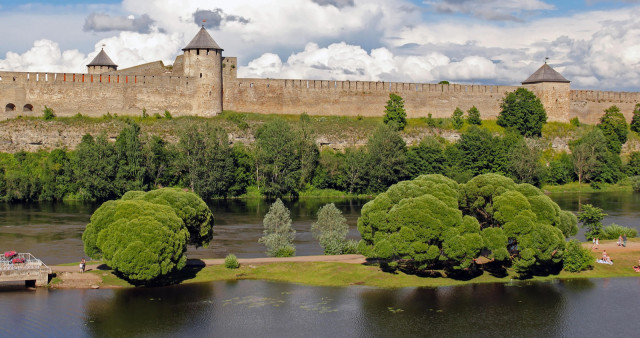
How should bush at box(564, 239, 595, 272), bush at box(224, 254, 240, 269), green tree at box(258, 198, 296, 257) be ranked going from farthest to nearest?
green tree at box(258, 198, 296, 257)
bush at box(564, 239, 595, 272)
bush at box(224, 254, 240, 269)

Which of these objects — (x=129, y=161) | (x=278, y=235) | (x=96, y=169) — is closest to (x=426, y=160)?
(x=129, y=161)

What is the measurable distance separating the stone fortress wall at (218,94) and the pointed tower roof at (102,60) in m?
0.51

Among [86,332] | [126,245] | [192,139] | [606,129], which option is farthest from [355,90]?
[86,332]

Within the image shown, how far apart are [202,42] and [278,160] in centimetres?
1060

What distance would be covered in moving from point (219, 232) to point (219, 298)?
1218 centimetres

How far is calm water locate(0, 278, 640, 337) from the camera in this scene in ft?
70.7

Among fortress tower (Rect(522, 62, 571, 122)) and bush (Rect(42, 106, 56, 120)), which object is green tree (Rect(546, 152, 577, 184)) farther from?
bush (Rect(42, 106, 56, 120))

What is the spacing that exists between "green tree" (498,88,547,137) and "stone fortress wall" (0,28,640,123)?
4.72ft

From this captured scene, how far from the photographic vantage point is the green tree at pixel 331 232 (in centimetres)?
3070

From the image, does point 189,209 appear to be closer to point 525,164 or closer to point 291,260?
point 291,260

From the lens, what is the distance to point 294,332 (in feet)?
70.1

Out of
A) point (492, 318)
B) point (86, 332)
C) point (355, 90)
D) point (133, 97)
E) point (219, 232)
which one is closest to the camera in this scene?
point (86, 332)

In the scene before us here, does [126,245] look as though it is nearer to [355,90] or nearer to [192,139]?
[192,139]

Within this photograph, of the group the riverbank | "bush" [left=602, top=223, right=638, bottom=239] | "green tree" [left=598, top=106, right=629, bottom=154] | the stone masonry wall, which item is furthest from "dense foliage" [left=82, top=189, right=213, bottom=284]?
"green tree" [left=598, top=106, right=629, bottom=154]
